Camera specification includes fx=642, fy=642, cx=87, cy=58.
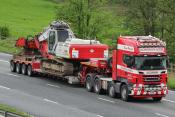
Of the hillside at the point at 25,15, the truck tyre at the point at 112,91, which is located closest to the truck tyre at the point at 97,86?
the truck tyre at the point at 112,91

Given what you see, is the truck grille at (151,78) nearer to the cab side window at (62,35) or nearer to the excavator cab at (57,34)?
the excavator cab at (57,34)

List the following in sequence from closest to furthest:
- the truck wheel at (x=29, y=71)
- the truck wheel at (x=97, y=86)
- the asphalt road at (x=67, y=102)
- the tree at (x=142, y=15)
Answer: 1. the asphalt road at (x=67, y=102)
2. the truck wheel at (x=97, y=86)
3. the truck wheel at (x=29, y=71)
4. the tree at (x=142, y=15)

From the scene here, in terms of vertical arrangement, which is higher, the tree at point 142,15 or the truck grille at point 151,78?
the tree at point 142,15

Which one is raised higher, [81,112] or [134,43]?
[134,43]

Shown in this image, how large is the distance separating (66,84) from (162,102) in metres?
8.55

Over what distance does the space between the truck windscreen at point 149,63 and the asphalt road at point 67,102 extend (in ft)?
6.06

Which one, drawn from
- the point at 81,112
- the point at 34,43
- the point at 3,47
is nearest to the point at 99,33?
the point at 3,47

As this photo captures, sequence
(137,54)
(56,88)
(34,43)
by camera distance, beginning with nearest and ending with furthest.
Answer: (137,54) → (56,88) → (34,43)

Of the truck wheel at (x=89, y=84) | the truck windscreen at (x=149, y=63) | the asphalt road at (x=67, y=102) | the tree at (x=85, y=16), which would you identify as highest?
the tree at (x=85, y=16)

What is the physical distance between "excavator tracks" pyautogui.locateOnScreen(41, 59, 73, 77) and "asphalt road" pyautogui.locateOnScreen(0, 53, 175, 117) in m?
0.75

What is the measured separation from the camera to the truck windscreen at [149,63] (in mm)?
32094

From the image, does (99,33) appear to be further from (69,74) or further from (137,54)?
(137,54)

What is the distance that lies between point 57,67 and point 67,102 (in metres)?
7.91

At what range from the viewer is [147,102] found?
108 feet
